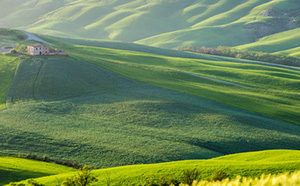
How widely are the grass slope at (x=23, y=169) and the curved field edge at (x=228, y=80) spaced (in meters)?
59.8

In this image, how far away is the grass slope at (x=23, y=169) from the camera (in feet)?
141

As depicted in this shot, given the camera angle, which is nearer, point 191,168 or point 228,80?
point 191,168

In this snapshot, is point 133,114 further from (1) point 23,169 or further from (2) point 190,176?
(2) point 190,176

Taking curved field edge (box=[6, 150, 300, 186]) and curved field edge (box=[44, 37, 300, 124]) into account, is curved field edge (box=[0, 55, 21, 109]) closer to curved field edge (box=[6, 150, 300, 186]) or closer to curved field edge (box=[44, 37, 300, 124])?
curved field edge (box=[44, 37, 300, 124])

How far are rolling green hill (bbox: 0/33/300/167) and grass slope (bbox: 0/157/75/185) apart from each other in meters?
3.96

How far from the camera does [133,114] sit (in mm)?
76688

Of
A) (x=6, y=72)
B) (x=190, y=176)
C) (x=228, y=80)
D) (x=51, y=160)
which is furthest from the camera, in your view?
(x=228, y=80)

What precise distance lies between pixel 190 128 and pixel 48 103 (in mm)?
38867

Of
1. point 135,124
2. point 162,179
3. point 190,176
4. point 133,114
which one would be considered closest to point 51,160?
point 135,124

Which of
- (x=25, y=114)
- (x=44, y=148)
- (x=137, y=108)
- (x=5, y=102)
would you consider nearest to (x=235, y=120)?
(x=137, y=108)

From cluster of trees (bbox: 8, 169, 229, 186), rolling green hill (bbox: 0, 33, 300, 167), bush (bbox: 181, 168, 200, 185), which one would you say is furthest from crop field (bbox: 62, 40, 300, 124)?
cluster of trees (bbox: 8, 169, 229, 186)

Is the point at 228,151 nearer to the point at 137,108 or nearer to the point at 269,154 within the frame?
the point at 269,154

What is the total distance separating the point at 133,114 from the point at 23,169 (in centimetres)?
3425

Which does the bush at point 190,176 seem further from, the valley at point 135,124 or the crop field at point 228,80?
the crop field at point 228,80
